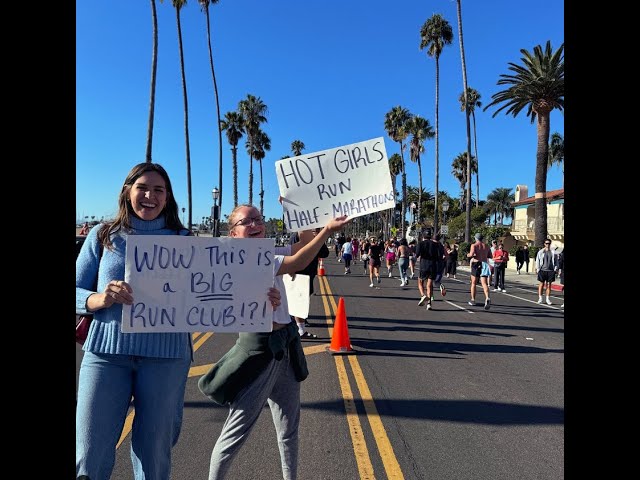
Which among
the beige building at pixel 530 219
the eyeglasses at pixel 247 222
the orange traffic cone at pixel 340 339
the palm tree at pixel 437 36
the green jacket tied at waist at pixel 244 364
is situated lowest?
the orange traffic cone at pixel 340 339

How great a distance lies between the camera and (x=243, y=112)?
4947 cm

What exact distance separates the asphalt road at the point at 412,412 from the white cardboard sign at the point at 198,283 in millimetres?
1534

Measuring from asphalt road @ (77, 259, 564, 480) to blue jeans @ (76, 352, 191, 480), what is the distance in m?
1.26

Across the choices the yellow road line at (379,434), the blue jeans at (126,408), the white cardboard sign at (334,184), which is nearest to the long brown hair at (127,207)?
the blue jeans at (126,408)

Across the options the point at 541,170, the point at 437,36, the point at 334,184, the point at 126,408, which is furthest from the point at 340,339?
the point at 437,36

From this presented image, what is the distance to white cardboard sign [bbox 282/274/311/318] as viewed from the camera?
339 cm

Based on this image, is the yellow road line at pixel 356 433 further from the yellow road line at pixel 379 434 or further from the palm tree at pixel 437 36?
the palm tree at pixel 437 36

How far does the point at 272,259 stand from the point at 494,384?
4.34m

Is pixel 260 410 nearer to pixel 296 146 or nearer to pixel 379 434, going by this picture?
pixel 379 434

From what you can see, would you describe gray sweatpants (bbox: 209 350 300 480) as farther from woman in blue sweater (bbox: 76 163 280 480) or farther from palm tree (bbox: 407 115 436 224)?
palm tree (bbox: 407 115 436 224)

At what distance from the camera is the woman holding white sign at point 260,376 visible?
102 inches

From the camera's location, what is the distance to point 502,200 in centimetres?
9275

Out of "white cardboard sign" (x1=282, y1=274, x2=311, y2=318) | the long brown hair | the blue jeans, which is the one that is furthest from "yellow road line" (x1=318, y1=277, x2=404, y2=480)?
the long brown hair
